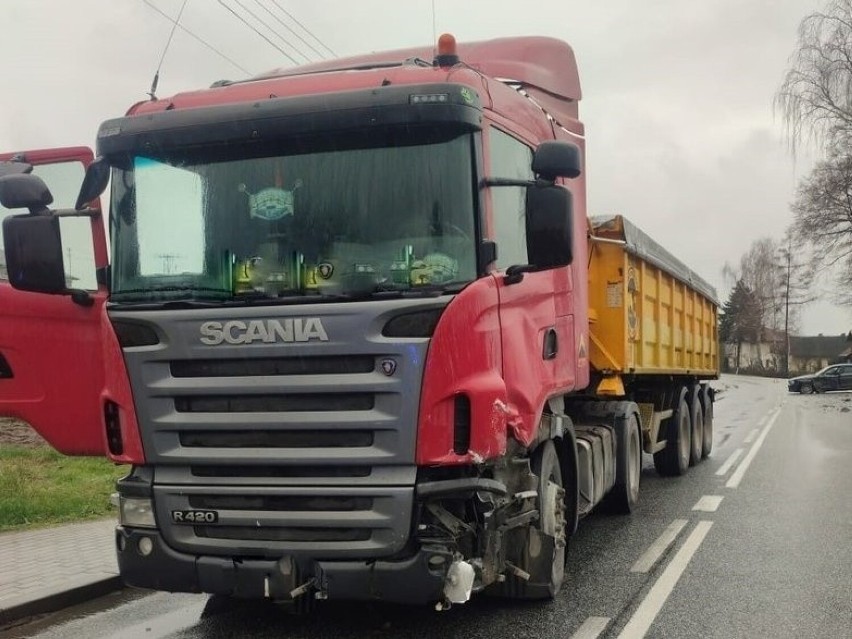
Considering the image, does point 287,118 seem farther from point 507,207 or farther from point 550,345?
point 550,345

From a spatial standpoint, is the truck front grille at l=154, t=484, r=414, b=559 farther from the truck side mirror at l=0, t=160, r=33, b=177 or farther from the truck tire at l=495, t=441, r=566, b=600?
the truck side mirror at l=0, t=160, r=33, b=177

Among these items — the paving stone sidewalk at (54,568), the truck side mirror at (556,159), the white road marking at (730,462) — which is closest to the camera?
the truck side mirror at (556,159)

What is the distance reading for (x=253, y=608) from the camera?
5.61 meters

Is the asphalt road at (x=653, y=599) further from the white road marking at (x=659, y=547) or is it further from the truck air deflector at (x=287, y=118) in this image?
the truck air deflector at (x=287, y=118)

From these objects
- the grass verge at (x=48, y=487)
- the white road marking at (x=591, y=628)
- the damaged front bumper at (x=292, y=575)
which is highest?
the damaged front bumper at (x=292, y=575)

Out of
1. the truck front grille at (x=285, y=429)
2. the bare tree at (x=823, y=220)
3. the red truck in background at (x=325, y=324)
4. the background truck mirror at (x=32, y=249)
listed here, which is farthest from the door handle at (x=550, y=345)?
the bare tree at (x=823, y=220)

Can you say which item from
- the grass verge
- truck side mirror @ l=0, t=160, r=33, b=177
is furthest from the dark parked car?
truck side mirror @ l=0, t=160, r=33, b=177

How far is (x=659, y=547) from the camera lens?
717 cm

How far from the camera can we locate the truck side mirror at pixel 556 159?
453 cm

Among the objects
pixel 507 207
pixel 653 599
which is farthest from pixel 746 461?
pixel 507 207

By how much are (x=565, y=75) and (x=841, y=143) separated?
1027 inches

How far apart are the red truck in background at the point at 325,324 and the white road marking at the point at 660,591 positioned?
0.55 m

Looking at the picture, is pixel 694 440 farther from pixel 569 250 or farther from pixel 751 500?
pixel 569 250

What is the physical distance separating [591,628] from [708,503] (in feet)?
16.0
